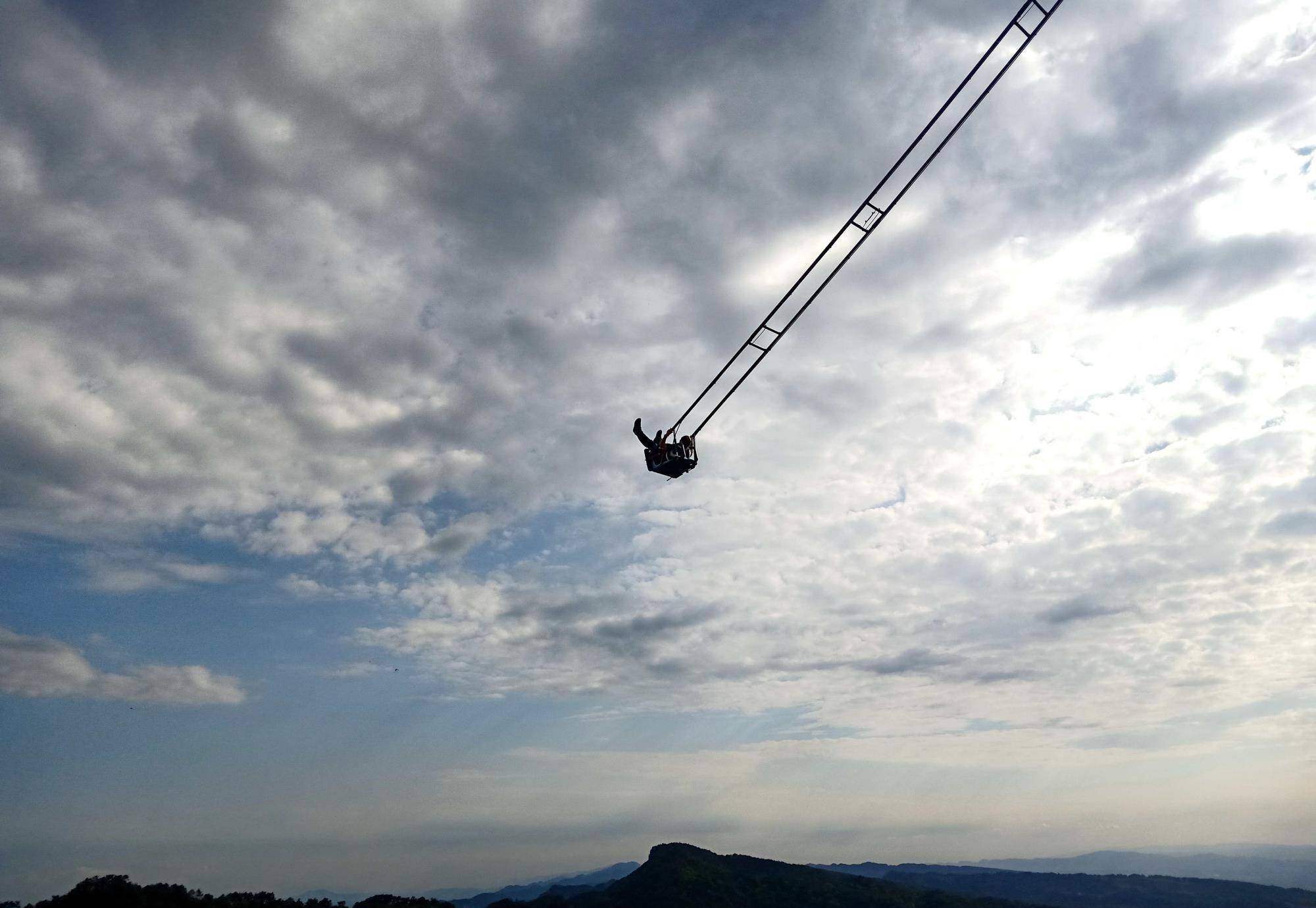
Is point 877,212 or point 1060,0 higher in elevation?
point 1060,0

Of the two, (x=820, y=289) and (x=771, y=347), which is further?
(x=771, y=347)

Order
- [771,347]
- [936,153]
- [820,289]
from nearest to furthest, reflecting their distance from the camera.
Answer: [936,153] → [820,289] → [771,347]

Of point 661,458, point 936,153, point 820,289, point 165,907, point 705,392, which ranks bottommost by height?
point 165,907

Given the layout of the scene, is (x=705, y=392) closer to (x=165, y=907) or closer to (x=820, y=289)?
(x=820, y=289)

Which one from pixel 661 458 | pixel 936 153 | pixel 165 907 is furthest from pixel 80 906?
pixel 936 153

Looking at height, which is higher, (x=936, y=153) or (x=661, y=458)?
(x=936, y=153)

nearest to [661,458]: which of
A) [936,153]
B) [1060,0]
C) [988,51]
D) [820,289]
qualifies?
[820,289]

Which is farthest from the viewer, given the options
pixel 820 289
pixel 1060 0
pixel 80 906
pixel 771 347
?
pixel 80 906

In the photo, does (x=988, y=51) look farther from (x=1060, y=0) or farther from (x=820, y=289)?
(x=820, y=289)

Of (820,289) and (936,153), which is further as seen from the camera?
(820,289)
